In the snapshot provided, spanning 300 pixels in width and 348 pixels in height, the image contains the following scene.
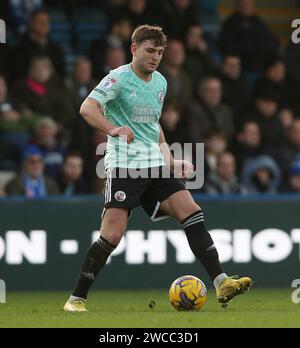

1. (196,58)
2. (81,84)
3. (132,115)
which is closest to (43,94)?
(81,84)

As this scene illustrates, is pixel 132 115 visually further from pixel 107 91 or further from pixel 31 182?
pixel 31 182

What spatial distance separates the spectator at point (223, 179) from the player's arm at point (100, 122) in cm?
486

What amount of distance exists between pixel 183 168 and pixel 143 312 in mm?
1202


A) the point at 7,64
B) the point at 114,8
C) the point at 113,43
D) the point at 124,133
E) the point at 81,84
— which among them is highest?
the point at 114,8

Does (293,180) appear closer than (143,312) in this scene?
No

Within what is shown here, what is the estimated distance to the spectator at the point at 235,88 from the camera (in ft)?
53.8

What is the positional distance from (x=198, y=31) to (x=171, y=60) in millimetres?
922

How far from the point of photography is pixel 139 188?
959 cm

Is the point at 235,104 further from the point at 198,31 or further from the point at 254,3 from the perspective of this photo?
the point at 254,3

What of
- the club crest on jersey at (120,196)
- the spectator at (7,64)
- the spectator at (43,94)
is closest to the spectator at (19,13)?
the spectator at (7,64)

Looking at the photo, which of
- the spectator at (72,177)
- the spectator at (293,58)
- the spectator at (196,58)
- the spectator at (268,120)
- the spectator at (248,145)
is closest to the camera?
the spectator at (72,177)

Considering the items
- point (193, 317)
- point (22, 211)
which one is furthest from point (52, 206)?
point (193, 317)

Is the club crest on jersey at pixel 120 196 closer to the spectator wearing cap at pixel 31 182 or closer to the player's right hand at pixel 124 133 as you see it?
the player's right hand at pixel 124 133

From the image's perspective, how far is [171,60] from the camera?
1587cm
